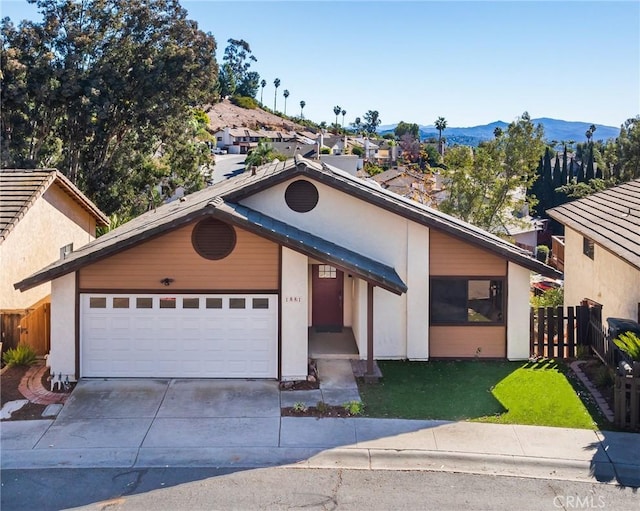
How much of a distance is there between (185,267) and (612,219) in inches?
441

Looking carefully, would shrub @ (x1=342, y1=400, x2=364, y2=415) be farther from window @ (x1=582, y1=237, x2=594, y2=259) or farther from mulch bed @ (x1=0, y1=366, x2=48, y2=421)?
window @ (x1=582, y1=237, x2=594, y2=259)

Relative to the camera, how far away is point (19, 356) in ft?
47.8

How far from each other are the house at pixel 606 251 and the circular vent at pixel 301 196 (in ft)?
22.9

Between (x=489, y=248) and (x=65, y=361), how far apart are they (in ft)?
32.9

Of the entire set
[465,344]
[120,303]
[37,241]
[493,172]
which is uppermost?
[493,172]

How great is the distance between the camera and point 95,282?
45.4 feet

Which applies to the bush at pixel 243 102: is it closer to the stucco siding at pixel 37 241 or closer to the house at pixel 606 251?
the stucco siding at pixel 37 241

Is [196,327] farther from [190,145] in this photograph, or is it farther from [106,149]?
[190,145]

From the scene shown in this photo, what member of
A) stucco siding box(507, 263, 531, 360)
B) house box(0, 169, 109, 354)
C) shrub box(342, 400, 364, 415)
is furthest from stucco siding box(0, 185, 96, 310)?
stucco siding box(507, 263, 531, 360)

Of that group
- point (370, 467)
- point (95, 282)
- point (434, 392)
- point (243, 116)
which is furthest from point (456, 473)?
point (243, 116)

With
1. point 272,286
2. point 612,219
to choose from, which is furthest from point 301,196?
point 612,219

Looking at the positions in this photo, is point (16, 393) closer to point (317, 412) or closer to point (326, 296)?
point (317, 412)

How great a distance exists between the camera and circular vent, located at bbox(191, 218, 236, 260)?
1380 cm

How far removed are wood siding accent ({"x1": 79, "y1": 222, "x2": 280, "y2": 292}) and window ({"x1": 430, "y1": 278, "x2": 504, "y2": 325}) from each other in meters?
4.22
